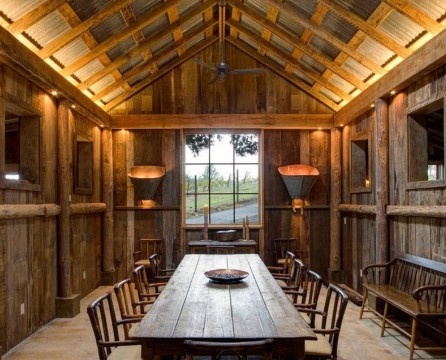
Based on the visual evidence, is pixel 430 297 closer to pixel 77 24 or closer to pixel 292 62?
pixel 292 62

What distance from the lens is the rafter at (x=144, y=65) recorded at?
6574 millimetres

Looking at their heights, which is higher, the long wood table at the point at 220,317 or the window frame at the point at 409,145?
the window frame at the point at 409,145

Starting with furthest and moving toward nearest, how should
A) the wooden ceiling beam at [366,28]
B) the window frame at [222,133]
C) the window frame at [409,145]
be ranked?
the window frame at [222,133], the wooden ceiling beam at [366,28], the window frame at [409,145]

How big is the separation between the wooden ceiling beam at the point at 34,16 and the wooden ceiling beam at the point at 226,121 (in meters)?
3.33

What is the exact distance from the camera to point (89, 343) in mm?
4320

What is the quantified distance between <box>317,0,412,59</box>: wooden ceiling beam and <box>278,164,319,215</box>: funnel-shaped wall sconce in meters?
2.86

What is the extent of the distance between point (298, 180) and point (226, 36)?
2762 mm

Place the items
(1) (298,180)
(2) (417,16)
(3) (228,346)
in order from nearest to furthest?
1. (3) (228,346)
2. (2) (417,16)
3. (1) (298,180)

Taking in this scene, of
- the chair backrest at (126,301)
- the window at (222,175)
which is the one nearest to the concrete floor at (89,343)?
the chair backrest at (126,301)

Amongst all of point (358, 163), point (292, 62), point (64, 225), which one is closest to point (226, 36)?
point (292, 62)

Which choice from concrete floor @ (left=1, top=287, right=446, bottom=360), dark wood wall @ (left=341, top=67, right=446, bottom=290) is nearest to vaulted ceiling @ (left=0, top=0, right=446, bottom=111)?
dark wood wall @ (left=341, top=67, right=446, bottom=290)

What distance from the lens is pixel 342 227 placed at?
724 cm

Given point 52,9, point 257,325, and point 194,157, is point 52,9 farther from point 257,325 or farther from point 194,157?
point 194,157

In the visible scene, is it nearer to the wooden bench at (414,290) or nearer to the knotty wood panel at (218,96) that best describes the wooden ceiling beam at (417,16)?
the wooden bench at (414,290)
